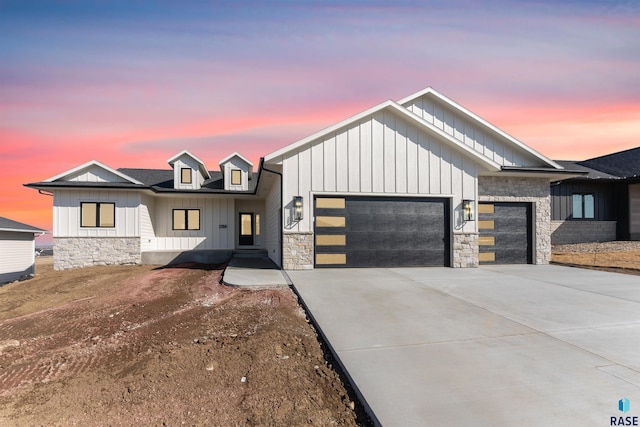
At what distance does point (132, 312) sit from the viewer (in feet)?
23.4

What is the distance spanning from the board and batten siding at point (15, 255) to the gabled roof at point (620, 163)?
1249 inches

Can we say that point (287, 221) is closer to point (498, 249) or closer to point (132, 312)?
point (132, 312)

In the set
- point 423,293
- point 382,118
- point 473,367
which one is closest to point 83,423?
point 473,367

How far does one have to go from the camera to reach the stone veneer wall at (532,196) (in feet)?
39.8

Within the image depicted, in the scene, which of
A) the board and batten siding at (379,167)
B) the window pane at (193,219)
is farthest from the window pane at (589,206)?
the window pane at (193,219)

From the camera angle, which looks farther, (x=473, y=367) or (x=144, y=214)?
(x=144, y=214)

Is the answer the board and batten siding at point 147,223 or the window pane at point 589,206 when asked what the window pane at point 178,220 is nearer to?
the board and batten siding at point 147,223

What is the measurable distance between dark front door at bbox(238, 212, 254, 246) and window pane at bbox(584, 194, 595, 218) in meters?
17.6

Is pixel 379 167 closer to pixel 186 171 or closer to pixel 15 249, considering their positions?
pixel 186 171

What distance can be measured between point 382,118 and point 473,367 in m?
8.38

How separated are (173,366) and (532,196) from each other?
13010mm

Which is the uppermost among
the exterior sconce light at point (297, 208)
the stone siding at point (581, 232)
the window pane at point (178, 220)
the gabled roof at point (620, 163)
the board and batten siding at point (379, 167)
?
the gabled roof at point (620, 163)

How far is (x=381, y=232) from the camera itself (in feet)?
35.2

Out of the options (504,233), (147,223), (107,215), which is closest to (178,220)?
(147,223)
